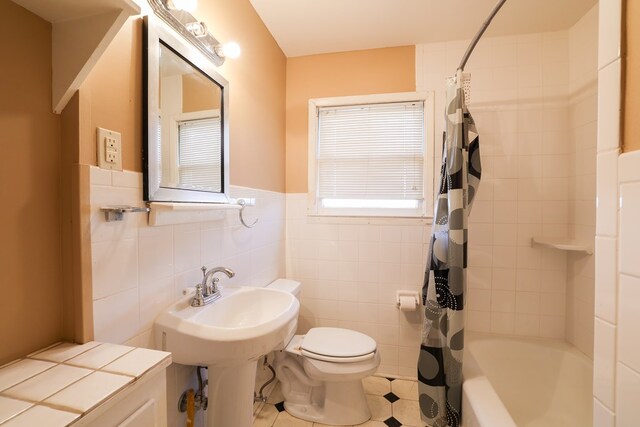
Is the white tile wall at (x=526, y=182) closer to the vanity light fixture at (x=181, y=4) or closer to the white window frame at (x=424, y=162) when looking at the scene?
the white window frame at (x=424, y=162)

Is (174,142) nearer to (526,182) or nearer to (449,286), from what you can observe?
(449,286)

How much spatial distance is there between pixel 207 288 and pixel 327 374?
2.70ft

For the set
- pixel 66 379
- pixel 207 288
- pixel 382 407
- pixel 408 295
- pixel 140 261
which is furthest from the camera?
pixel 408 295

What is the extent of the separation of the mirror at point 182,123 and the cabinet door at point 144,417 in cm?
62

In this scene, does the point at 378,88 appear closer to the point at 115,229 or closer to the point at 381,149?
the point at 381,149

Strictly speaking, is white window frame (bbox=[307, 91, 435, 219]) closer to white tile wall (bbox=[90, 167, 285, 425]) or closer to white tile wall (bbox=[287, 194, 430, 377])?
white tile wall (bbox=[287, 194, 430, 377])

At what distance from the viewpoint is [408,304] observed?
1.91 meters

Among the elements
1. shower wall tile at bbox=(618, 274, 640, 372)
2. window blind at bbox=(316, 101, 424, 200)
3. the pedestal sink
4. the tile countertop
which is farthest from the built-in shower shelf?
the tile countertop

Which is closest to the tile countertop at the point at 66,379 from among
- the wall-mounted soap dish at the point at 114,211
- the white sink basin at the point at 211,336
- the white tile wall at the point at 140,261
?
the white tile wall at the point at 140,261

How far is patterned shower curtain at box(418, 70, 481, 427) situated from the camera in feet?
4.51

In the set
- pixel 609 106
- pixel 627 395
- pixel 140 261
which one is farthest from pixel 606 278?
pixel 140 261

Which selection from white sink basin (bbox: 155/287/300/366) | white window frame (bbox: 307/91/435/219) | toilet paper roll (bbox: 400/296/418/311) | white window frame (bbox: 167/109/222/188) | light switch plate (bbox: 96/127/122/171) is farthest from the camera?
white window frame (bbox: 307/91/435/219)

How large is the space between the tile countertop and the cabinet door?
8 cm

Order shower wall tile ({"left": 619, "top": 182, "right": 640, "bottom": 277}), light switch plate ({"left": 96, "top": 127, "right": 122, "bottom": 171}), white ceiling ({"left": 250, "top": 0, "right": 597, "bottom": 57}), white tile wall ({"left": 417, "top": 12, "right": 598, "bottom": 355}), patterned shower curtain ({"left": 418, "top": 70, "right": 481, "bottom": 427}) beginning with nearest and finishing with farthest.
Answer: shower wall tile ({"left": 619, "top": 182, "right": 640, "bottom": 277}), light switch plate ({"left": 96, "top": 127, "right": 122, "bottom": 171}), patterned shower curtain ({"left": 418, "top": 70, "right": 481, "bottom": 427}), white ceiling ({"left": 250, "top": 0, "right": 597, "bottom": 57}), white tile wall ({"left": 417, "top": 12, "right": 598, "bottom": 355})
